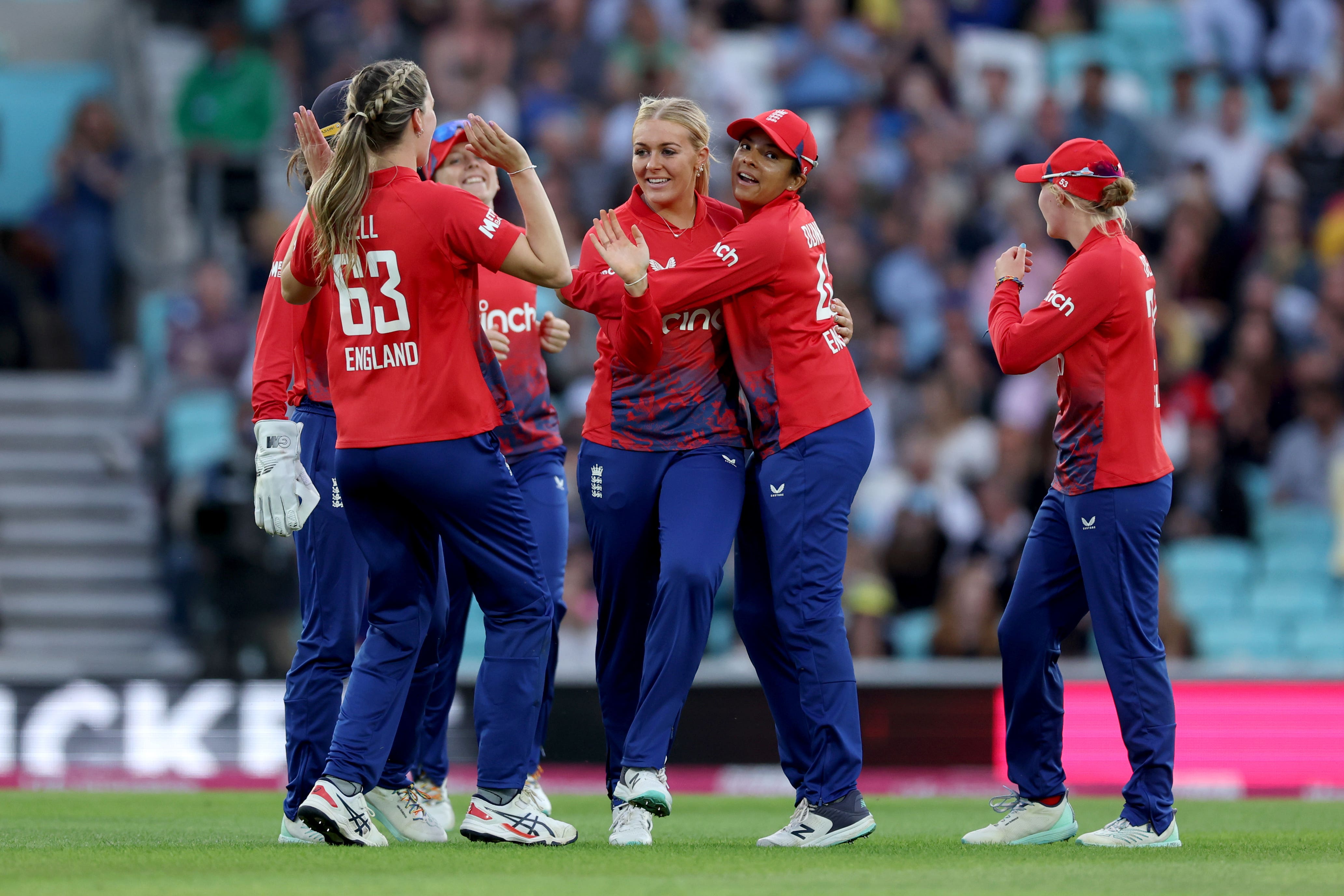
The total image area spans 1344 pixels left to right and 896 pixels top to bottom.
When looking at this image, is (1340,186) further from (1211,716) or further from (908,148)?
(1211,716)

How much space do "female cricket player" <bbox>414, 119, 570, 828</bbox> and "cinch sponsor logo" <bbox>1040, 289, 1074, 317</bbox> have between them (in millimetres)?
2164

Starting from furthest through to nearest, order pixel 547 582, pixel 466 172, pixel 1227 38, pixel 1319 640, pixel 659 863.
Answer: pixel 1227 38, pixel 1319 640, pixel 466 172, pixel 547 582, pixel 659 863

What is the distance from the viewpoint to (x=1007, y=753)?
20.8 feet

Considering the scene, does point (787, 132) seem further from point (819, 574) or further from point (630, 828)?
point (630, 828)

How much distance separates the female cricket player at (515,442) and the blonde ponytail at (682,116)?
1145 millimetres

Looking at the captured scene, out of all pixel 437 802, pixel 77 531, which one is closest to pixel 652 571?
pixel 437 802

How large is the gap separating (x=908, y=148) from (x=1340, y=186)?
11.5 feet

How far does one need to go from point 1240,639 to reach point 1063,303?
679 cm

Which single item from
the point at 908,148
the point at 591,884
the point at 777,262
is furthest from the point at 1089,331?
the point at 908,148

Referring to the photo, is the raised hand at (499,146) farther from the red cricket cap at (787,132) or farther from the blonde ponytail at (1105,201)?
the blonde ponytail at (1105,201)

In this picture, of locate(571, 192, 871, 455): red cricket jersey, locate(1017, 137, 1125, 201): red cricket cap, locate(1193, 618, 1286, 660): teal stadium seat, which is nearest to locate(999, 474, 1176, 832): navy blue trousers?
locate(571, 192, 871, 455): red cricket jersey

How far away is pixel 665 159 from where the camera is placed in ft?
20.2

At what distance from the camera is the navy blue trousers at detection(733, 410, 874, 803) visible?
5.82 meters

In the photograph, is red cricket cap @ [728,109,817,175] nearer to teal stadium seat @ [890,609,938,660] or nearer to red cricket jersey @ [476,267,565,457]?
red cricket jersey @ [476,267,565,457]
